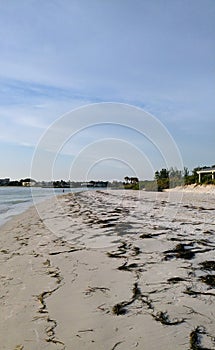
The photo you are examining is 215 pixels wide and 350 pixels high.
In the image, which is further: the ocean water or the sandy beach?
the ocean water

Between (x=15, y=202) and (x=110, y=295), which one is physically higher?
(x=110, y=295)

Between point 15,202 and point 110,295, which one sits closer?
point 110,295

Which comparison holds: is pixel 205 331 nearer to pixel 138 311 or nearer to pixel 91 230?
pixel 138 311

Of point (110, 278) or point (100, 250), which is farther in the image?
point (100, 250)

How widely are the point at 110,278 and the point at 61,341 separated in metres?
1.96

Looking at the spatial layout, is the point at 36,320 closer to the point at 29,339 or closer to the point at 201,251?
the point at 29,339

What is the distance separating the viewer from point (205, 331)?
124 inches

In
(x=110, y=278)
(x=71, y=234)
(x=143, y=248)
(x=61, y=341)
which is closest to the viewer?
(x=61, y=341)

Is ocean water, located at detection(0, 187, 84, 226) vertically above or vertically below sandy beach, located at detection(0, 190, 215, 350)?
below

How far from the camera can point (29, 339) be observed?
10.4 feet

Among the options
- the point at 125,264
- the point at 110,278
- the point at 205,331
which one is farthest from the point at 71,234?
the point at 205,331

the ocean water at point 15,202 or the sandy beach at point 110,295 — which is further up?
the sandy beach at point 110,295

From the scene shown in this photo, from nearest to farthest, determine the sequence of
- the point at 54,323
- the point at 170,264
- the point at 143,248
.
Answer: the point at 54,323, the point at 170,264, the point at 143,248

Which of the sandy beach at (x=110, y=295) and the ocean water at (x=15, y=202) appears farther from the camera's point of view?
the ocean water at (x=15, y=202)
